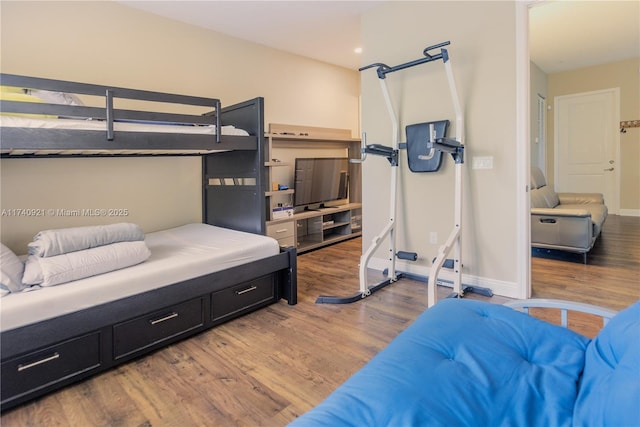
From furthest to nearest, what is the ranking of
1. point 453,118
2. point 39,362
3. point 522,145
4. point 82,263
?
point 453,118, point 522,145, point 82,263, point 39,362

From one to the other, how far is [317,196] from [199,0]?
8.58 ft

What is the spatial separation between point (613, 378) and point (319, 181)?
4263 millimetres

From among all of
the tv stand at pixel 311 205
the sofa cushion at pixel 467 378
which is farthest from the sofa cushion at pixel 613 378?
the tv stand at pixel 311 205

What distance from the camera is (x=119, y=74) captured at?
3.28m

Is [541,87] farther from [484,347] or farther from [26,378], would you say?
[26,378]

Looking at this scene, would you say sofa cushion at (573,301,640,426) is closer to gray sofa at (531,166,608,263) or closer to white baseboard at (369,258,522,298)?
white baseboard at (369,258,522,298)

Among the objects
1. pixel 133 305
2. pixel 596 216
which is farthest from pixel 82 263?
pixel 596 216

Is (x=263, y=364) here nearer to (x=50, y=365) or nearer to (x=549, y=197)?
(x=50, y=365)

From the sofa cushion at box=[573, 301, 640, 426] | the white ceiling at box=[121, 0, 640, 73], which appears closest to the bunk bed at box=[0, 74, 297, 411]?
the white ceiling at box=[121, 0, 640, 73]

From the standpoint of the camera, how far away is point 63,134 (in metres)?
2.03

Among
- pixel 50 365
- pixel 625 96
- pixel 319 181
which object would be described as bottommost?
pixel 50 365

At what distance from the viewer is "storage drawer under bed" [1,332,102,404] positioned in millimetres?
1688

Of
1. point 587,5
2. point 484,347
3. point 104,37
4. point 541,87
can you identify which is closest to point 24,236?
point 104,37

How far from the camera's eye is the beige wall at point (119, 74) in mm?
2783
